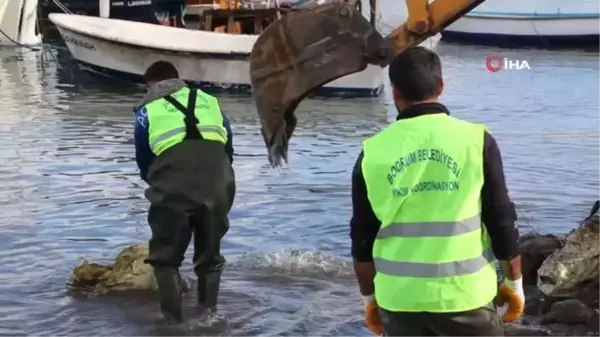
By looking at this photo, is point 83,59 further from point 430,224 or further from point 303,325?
point 430,224

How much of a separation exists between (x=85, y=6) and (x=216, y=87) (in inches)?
439

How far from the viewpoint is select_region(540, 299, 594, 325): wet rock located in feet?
20.1

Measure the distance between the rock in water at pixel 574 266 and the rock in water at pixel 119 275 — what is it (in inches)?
108

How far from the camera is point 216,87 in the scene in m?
20.0

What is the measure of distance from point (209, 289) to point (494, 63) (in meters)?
24.7

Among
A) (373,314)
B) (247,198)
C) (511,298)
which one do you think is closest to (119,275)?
(247,198)

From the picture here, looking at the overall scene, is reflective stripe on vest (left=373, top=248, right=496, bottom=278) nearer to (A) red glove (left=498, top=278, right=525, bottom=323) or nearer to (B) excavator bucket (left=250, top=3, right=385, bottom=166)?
(A) red glove (left=498, top=278, right=525, bottom=323)

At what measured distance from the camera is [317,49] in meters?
5.66

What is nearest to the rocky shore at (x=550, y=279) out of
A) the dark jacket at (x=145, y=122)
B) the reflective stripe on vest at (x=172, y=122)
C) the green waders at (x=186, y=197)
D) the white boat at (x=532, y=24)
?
the green waders at (x=186, y=197)

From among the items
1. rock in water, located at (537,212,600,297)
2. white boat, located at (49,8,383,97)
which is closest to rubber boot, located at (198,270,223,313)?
rock in water, located at (537,212,600,297)

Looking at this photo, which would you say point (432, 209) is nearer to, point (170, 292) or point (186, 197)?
point (186, 197)

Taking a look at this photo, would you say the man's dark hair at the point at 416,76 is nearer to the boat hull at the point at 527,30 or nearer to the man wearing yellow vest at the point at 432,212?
the man wearing yellow vest at the point at 432,212

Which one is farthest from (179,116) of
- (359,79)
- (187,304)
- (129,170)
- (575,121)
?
(359,79)

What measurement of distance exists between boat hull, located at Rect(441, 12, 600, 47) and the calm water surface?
15.0 metres
